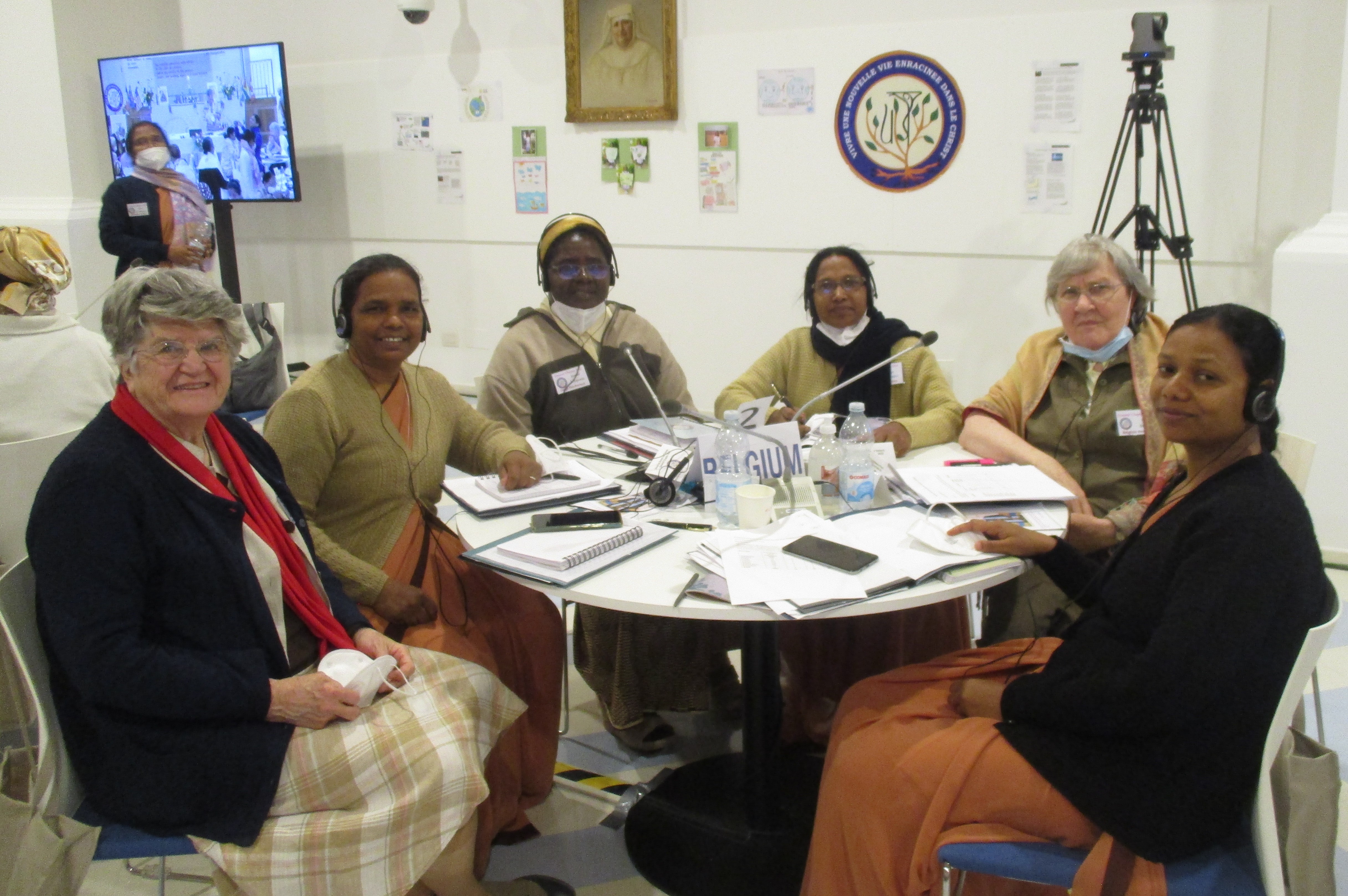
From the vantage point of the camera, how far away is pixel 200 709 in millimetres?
1458

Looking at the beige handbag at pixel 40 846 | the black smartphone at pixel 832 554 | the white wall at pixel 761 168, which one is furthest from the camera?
the white wall at pixel 761 168

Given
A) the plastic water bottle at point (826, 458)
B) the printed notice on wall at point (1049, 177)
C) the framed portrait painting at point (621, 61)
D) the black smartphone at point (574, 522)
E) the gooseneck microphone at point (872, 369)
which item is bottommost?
the black smartphone at point (574, 522)

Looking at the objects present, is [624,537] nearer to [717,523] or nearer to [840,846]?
[717,523]

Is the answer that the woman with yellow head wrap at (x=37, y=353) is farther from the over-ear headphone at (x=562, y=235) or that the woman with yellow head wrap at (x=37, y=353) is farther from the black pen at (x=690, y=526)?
the black pen at (x=690, y=526)

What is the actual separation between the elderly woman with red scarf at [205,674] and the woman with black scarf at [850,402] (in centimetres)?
102

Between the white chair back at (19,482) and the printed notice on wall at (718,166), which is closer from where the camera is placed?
the white chair back at (19,482)

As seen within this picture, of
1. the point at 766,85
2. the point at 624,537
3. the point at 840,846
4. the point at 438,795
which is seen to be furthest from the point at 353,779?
the point at 766,85

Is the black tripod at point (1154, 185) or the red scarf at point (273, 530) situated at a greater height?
the black tripod at point (1154, 185)

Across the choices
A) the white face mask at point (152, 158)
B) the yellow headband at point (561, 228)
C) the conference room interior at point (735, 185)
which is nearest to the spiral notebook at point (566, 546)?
the conference room interior at point (735, 185)

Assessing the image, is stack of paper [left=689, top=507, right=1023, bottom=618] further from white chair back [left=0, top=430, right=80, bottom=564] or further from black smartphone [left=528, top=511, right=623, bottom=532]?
white chair back [left=0, top=430, right=80, bottom=564]

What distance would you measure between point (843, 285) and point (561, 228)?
2.80 feet

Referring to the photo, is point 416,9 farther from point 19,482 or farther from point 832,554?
point 832,554

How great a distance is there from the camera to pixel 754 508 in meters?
1.89

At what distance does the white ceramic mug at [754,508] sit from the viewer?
6.21 ft
